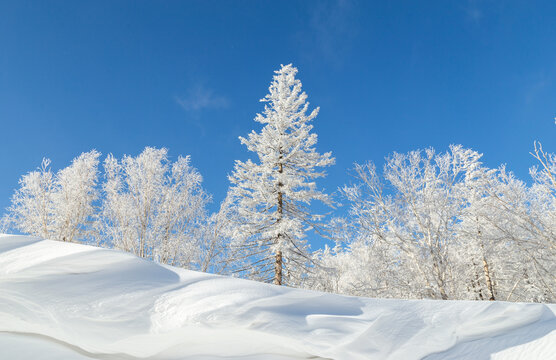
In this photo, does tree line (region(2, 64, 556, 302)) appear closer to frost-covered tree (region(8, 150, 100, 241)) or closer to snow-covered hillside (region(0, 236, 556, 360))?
frost-covered tree (region(8, 150, 100, 241))

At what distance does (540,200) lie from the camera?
9516 mm

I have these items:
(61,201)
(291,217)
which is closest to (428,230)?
(291,217)

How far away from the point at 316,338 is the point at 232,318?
327mm

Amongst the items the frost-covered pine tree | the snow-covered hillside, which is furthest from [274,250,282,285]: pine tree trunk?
the snow-covered hillside

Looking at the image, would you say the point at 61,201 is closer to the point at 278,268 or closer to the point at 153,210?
the point at 153,210

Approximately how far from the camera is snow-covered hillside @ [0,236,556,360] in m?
0.94

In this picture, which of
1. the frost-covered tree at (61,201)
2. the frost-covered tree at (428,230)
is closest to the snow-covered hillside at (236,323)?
the frost-covered tree at (428,230)

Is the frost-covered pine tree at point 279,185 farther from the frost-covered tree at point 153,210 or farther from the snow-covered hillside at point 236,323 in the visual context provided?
the snow-covered hillside at point 236,323

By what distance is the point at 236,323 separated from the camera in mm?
1060

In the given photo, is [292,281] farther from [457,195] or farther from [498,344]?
[498,344]

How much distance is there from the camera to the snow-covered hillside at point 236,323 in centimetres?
94

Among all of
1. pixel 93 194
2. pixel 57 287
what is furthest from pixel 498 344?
pixel 93 194

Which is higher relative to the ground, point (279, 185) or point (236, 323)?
point (279, 185)

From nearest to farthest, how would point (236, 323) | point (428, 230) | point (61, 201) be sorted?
point (236, 323) → point (428, 230) → point (61, 201)
